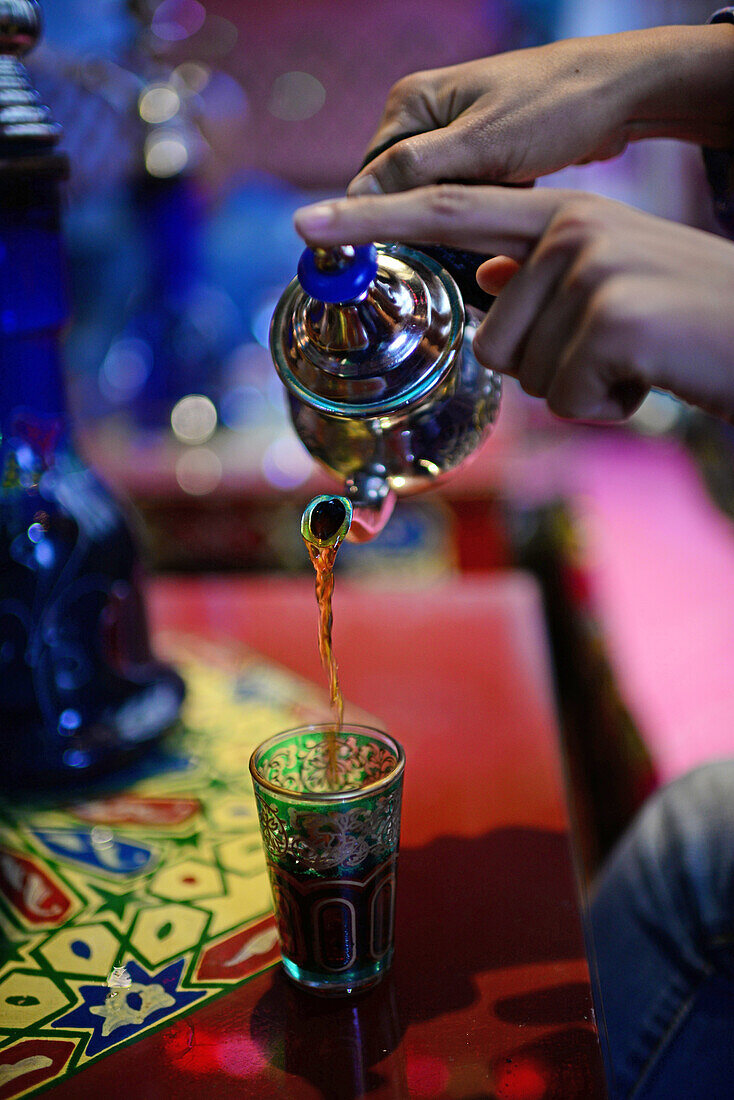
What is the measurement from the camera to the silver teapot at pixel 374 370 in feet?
1.62

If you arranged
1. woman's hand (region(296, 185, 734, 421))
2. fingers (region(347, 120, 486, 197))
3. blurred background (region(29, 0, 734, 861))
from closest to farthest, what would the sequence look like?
woman's hand (region(296, 185, 734, 421)) → fingers (region(347, 120, 486, 197)) → blurred background (region(29, 0, 734, 861))

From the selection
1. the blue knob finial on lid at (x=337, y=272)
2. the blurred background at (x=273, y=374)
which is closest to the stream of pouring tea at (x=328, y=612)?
the blue knob finial on lid at (x=337, y=272)

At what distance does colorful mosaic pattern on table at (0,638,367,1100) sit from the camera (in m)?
0.49

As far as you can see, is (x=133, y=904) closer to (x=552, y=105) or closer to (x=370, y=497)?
(x=370, y=497)

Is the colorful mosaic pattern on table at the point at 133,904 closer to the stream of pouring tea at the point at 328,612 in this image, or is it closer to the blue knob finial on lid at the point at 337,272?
the stream of pouring tea at the point at 328,612

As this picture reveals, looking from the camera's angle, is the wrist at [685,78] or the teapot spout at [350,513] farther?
the wrist at [685,78]

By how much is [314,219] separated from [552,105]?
0.79ft

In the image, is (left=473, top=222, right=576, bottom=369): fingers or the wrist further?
the wrist

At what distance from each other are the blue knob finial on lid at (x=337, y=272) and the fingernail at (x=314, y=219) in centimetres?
2

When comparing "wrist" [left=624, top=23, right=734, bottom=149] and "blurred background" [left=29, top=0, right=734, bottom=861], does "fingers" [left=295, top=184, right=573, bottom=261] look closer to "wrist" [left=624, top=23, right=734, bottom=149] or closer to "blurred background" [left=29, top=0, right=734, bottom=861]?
"wrist" [left=624, top=23, right=734, bottom=149]

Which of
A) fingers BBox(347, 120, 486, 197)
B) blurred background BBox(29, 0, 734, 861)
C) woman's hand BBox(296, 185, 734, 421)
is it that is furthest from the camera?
blurred background BBox(29, 0, 734, 861)

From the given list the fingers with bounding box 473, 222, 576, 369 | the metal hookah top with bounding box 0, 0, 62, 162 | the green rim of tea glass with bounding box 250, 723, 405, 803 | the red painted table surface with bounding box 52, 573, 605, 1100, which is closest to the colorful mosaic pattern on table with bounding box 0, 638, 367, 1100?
the red painted table surface with bounding box 52, 573, 605, 1100

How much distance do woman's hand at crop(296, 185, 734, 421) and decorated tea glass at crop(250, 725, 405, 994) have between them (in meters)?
0.22

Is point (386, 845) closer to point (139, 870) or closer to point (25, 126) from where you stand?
point (139, 870)
